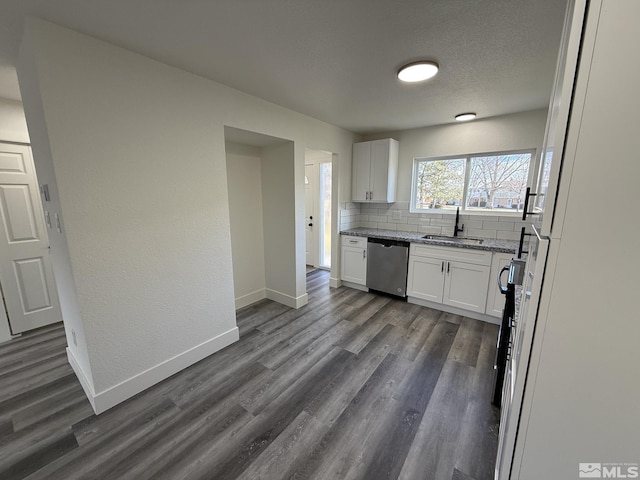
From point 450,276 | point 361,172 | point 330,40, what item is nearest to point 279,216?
point 361,172

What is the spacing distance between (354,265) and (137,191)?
2910 mm

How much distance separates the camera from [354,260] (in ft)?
12.9

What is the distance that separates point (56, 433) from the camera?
1605 mm

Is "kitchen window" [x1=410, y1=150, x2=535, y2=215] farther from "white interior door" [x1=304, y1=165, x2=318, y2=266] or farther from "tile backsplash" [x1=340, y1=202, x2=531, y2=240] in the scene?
"white interior door" [x1=304, y1=165, x2=318, y2=266]

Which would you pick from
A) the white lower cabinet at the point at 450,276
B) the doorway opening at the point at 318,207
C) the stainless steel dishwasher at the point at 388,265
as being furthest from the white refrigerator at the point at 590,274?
the doorway opening at the point at 318,207

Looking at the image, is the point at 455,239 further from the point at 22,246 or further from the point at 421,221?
the point at 22,246

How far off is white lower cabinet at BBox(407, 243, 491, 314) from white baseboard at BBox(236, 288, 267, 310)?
6.73 feet

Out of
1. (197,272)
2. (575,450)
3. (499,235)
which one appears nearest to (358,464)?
(575,450)

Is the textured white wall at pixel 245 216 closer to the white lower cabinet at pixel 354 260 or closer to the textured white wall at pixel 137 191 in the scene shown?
the textured white wall at pixel 137 191

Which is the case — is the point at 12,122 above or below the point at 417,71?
below

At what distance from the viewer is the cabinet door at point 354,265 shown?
383cm

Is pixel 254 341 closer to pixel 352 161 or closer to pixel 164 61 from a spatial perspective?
pixel 164 61

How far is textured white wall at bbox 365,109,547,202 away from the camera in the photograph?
2.89 m

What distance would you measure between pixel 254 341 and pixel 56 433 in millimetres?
1421
